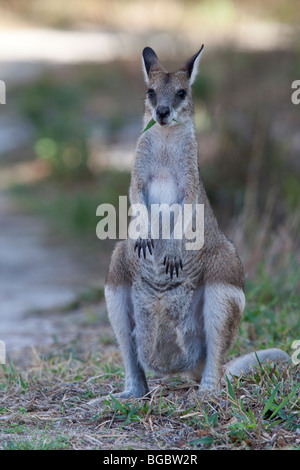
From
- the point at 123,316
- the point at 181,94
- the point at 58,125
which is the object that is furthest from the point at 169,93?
the point at 58,125

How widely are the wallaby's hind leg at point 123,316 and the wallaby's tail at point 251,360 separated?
456 mm

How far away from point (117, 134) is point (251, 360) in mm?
9700

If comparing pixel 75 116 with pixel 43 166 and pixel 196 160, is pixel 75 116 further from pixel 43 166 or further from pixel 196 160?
pixel 196 160

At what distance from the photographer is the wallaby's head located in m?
4.20

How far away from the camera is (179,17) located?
1934cm

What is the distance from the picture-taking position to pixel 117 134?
1353 cm

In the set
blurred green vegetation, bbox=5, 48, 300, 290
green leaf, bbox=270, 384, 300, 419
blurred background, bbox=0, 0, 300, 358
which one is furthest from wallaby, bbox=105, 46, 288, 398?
blurred green vegetation, bbox=5, 48, 300, 290

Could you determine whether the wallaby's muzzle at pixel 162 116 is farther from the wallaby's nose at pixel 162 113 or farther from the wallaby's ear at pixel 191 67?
the wallaby's ear at pixel 191 67

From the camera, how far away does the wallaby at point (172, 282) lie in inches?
163

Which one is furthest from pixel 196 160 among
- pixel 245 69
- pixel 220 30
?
pixel 220 30

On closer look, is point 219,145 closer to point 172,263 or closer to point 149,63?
point 149,63

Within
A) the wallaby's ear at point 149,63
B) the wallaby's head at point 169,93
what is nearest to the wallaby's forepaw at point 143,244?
the wallaby's head at point 169,93

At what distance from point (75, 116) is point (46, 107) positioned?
52 cm

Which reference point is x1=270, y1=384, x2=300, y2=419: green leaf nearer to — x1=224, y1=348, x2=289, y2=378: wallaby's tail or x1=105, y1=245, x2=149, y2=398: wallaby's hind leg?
x1=224, y1=348, x2=289, y2=378: wallaby's tail
